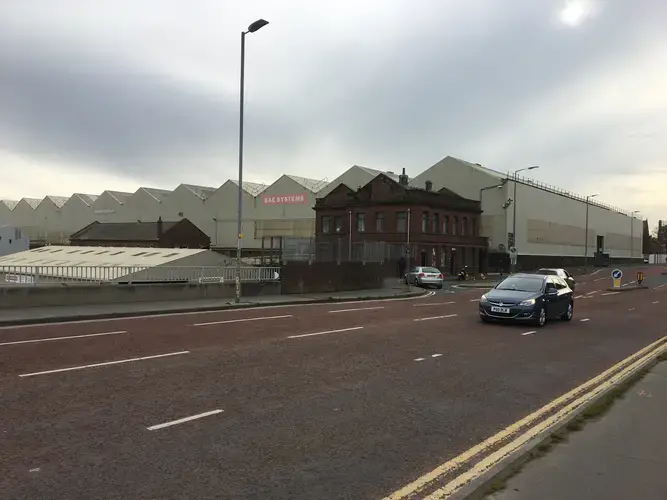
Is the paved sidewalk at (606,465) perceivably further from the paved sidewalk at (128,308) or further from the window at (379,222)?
the window at (379,222)

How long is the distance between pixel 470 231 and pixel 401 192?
1259 cm

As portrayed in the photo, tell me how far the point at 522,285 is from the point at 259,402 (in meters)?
11.8

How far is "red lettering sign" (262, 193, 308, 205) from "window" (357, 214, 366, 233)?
2176 cm

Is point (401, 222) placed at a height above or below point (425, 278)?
above

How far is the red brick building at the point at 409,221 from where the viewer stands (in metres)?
54.6

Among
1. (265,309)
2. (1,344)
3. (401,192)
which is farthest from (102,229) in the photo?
(1,344)

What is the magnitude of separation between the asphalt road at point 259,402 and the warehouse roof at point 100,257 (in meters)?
25.5

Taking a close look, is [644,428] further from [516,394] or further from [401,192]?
[401,192]

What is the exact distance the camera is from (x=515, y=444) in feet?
17.1

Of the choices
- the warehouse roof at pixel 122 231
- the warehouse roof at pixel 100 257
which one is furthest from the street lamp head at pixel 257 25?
the warehouse roof at pixel 122 231

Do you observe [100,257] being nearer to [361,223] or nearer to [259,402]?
[361,223]

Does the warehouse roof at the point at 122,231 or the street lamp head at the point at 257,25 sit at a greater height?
the street lamp head at the point at 257,25

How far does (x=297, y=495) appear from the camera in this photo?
412 centimetres

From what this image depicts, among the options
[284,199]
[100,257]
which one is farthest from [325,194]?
[100,257]
